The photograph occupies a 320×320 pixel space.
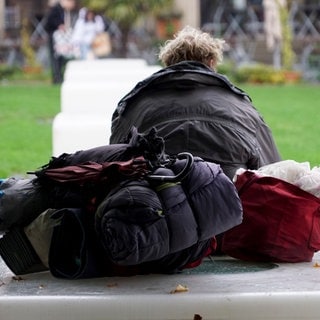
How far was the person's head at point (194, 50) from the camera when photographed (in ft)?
17.0

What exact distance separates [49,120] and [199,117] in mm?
9774

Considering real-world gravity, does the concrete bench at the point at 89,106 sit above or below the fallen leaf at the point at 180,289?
below

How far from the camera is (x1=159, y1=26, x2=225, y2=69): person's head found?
5.17 meters

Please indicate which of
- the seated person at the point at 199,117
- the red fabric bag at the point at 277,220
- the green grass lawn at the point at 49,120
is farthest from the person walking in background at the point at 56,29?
the red fabric bag at the point at 277,220

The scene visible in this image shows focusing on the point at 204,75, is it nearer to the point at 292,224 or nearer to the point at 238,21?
the point at 292,224

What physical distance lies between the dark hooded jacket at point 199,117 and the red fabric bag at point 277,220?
273mm

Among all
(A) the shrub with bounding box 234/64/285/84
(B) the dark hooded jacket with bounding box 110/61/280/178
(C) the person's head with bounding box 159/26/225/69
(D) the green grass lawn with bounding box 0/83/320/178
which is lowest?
(A) the shrub with bounding box 234/64/285/84

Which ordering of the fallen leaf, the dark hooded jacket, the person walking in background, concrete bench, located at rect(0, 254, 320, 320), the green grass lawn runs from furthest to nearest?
1. the person walking in background
2. the green grass lawn
3. the dark hooded jacket
4. the fallen leaf
5. concrete bench, located at rect(0, 254, 320, 320)

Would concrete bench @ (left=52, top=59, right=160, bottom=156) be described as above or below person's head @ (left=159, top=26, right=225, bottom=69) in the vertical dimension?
below

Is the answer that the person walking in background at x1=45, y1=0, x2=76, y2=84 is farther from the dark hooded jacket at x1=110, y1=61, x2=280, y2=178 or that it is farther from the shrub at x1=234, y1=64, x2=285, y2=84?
the dark hooded jacket at x1=110, y1=61, x2=280, y2=178

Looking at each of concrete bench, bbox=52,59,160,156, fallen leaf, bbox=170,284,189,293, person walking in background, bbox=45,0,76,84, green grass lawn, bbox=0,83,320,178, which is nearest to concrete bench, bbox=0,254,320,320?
fallen leaf, bbox=170,284,189,293

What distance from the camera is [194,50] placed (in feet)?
17.0

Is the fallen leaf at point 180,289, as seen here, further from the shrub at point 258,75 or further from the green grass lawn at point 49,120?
the shrub at point 258,75

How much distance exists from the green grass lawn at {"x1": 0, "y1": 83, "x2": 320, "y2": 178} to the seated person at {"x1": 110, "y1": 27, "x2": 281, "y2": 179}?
4875 mm
